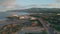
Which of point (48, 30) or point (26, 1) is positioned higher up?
point (26, 1)

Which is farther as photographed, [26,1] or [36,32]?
[26,1]

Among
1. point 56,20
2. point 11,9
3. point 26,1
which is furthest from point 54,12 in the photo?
point 11,9

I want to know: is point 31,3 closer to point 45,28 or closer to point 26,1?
point 26,1

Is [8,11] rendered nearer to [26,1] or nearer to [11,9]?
[11,9]

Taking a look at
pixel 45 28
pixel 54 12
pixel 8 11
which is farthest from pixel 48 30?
Result: pixel 8 11

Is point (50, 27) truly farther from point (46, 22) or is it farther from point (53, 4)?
point (53, 4)

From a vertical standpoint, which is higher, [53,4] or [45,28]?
[53,4]

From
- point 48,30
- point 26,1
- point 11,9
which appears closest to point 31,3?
point 26,1
